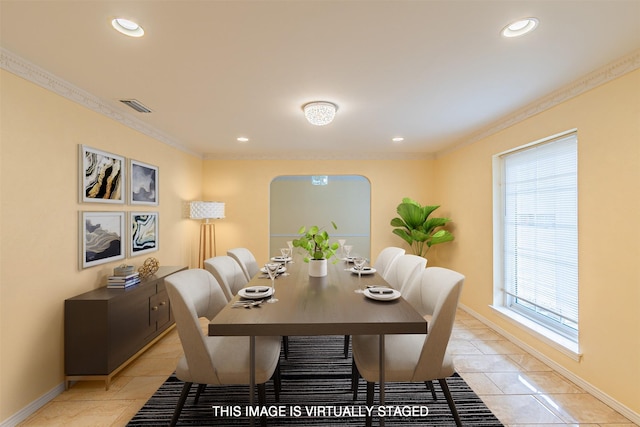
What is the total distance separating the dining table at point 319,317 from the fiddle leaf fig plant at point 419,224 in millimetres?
2581

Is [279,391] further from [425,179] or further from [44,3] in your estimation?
[425,179]

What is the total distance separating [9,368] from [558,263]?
4.40 metres

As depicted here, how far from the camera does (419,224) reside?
14.9ft

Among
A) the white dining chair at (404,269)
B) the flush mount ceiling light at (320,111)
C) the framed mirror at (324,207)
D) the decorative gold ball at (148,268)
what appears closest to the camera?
the white dining chair at (404,269)

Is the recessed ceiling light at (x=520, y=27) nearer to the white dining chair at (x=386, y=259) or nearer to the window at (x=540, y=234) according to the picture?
the window at (x=540, y=234)

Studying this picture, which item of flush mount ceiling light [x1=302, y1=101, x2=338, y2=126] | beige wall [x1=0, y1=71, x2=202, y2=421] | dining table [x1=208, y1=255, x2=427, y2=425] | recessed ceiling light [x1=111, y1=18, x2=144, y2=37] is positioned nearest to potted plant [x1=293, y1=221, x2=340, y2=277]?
dining table [x1=208, y1=255, x2=427, y2=425]

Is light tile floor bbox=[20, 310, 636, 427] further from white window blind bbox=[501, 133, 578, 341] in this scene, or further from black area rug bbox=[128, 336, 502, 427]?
white window blind bbox=[501, 133, 578, 341]

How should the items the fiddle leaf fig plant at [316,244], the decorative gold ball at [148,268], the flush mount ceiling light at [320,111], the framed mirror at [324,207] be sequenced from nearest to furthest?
the fiddle leaf fig plant at [316,244] → the flush mount ceiling light at [320,111] → the decorative gold ball at [148,268] → the framed mirror at [324,207]

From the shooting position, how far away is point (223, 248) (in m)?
5.14

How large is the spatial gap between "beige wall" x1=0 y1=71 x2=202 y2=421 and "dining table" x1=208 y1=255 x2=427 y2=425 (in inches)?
59.5

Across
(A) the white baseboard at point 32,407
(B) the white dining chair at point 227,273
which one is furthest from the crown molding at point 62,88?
(A) the white baseboard at point 32,407

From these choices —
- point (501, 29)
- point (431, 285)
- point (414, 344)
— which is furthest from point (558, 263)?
point (501, 29)

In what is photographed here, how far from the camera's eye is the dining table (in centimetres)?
146

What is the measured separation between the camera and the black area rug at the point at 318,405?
194cm
